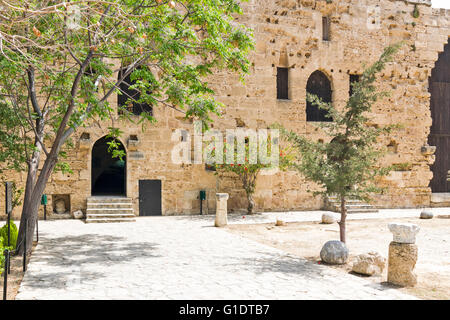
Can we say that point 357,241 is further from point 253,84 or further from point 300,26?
point 300,26

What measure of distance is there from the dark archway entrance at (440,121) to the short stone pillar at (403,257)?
1460 cm

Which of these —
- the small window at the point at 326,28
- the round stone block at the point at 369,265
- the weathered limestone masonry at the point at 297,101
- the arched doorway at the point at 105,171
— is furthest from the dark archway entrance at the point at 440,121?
the arched doorway at the point at 105,171

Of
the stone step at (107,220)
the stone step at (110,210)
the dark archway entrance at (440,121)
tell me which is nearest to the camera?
the stone step at (107,220)

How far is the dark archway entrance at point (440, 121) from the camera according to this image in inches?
748

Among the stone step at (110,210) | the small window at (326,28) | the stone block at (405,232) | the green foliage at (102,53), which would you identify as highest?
the small window at (326,28)

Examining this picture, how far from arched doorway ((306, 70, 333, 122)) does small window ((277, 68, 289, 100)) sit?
925 mm

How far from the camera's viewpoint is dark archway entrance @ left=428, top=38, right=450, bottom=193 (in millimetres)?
19000

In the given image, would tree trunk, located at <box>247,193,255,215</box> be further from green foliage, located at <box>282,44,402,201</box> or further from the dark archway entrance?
the dark archway entrance

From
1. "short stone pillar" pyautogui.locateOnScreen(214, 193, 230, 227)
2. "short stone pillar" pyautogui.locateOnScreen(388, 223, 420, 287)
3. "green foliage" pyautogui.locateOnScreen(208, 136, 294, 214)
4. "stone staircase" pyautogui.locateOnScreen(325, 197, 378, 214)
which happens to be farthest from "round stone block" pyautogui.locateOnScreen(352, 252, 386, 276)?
"stone staircase" pyautogui.locateOnScreen(325, 197, 378, 214)

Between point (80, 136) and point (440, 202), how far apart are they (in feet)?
50.6

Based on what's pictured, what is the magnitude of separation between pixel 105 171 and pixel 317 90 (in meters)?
11.3

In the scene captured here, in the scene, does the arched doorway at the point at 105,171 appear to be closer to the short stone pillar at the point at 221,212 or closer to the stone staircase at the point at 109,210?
the stone staircase at the point at 109,210

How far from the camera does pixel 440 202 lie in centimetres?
1845

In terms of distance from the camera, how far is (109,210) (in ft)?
44.2
